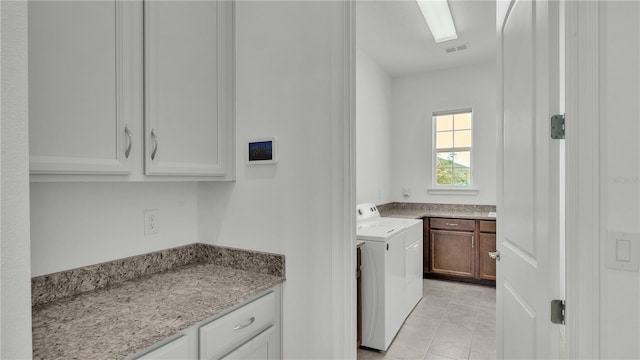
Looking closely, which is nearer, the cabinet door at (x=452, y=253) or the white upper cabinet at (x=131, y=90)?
the white upper cabinet at (x=131, y=90)

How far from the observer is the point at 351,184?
142 cm

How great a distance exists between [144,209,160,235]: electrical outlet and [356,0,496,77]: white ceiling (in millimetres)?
2381

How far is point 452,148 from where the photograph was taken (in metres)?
4.59

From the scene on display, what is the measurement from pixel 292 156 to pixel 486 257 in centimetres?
334

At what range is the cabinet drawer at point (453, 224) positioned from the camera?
394cm

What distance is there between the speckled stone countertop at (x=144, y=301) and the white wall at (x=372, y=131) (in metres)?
2.28

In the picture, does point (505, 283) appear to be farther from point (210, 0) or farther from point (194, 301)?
point (210, 0)

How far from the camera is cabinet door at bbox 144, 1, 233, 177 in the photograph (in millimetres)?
1277

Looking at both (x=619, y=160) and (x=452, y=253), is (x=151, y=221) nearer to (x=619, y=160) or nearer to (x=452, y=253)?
(x=619, y=160)

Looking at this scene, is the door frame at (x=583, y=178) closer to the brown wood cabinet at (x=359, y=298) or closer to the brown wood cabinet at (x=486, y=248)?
the brown wood cabinet at (x=359, y=298)

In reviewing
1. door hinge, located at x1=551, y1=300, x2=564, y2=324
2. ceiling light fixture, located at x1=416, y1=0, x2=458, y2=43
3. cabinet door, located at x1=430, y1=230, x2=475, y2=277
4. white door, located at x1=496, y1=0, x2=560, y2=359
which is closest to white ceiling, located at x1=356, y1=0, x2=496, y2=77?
ceiling light fixture, located at x1=416, y1=0, x2=458, y2=43

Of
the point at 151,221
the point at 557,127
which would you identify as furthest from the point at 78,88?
the point at 557,127

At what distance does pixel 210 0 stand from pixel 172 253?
128 cm

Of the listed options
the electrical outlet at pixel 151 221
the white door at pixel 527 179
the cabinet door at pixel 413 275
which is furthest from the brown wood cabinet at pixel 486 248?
the electrical outlet at pixel 151 221
